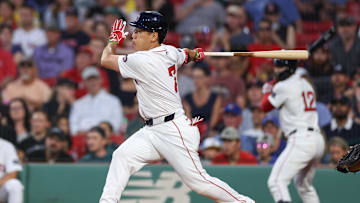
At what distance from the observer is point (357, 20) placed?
1030 centimetres

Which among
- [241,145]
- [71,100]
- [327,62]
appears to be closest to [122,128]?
[71,100]

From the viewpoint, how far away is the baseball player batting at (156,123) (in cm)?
564

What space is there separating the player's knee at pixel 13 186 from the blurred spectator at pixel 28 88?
2.25m

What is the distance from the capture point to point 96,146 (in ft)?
28.2

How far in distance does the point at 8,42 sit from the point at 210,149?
Result: 421 centimetres

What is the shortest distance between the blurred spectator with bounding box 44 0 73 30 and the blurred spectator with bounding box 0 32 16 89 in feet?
3.61

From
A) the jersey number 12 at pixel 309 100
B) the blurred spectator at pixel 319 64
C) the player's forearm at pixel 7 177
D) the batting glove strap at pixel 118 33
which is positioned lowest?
the player's forearm at pixel 7 177

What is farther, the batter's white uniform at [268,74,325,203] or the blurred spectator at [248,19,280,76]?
the blurred spectator at [248,19,280,76]

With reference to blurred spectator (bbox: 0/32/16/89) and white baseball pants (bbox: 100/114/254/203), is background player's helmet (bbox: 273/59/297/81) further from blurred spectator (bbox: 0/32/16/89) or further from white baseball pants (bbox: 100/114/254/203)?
blurred spectator (bbox: 0/32/16/89)

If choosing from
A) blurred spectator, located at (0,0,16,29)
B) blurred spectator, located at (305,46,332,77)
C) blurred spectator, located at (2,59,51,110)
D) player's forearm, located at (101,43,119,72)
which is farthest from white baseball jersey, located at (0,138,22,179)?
blurred spectator, located at (0,0,16,29)

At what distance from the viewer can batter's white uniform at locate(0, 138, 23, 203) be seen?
7.70 meters

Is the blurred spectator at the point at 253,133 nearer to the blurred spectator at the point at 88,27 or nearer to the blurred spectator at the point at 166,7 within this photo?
the blurred spectator at the point at 166,7

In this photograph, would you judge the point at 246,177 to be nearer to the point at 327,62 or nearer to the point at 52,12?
the point at 327,62

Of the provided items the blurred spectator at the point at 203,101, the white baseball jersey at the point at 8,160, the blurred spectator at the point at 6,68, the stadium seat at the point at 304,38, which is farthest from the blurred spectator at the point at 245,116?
the blurred spectator at the point at 6,68
